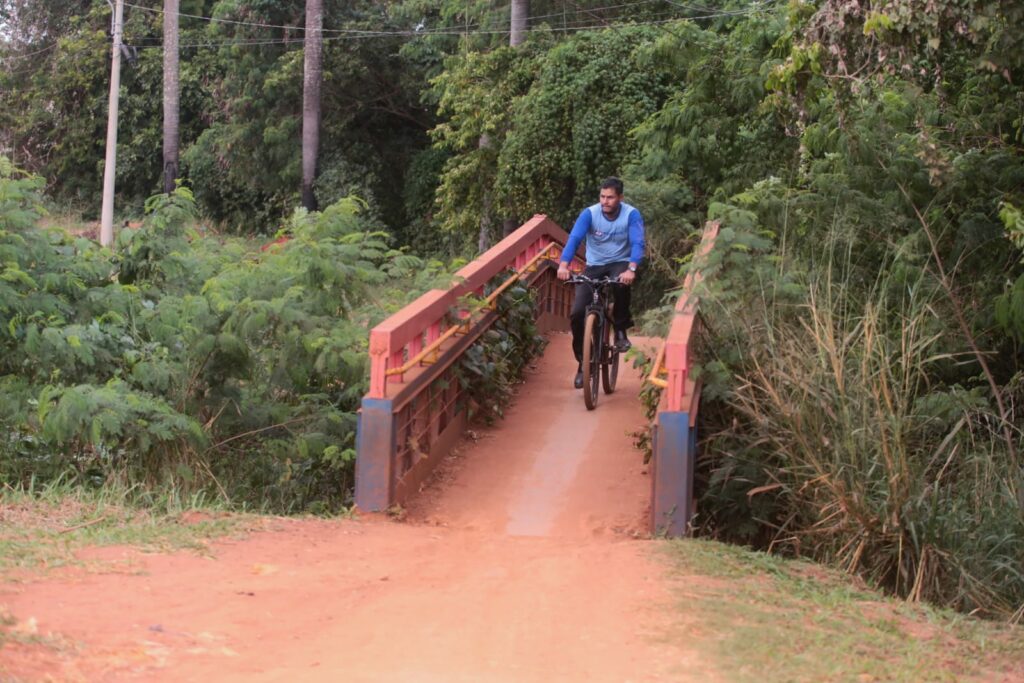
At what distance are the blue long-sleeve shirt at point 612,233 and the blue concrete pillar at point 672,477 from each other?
2.97 metres

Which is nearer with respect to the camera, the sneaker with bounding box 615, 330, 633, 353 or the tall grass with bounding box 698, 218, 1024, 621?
the tall grass with bounding box 698, 218, 1024, 621

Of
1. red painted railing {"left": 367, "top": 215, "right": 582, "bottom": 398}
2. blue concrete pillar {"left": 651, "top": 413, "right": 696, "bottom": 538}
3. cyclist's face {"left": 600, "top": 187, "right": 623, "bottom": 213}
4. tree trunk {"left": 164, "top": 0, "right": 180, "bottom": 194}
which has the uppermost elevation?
tree trunk {"left": 164, "top": 0, "right": 180, "bottom": 194}

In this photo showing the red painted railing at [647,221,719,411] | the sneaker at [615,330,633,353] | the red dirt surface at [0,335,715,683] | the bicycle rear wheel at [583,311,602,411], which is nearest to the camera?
the red dirt surface at [0,335,715,683]

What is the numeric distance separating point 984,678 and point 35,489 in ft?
23.2

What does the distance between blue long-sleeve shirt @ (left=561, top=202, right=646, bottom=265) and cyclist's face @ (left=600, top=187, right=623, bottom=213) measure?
69 millimetres

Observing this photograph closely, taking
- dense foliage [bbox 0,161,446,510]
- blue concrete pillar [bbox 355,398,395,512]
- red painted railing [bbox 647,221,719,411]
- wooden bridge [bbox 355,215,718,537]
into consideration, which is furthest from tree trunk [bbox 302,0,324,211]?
blue concrete pillar [bbox 355,398,395,512]

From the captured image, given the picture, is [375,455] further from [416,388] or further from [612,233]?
[612,233]

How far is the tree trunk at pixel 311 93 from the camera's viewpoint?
109ft

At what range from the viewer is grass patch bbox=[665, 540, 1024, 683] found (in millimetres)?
5824

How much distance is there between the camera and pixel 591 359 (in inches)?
438

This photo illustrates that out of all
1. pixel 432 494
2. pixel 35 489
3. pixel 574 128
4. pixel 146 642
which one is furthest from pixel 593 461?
pixel 574 128

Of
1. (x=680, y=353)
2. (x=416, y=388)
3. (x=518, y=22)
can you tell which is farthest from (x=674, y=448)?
(x=518, y=22)

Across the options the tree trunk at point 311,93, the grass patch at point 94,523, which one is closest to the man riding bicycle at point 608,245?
the grass patch at point 94,523

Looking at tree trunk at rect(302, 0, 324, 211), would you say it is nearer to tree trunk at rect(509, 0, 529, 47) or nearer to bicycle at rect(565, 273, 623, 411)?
tree trunk at rect(509, 0, 529, 47)
